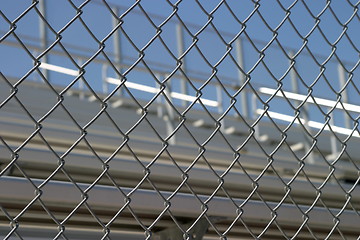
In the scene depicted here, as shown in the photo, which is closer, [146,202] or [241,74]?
[146,202]

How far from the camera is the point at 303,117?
10.6 feet

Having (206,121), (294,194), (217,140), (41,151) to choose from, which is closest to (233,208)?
(41,151)

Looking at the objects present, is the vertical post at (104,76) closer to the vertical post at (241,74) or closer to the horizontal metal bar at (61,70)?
the horizontal metal bar at (61,70)

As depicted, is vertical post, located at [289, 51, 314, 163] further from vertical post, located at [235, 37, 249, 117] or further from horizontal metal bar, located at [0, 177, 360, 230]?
horizontal metal bar, located at [0, 177, 360, 230]

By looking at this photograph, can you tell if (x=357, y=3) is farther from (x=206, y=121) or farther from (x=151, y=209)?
(x=206, y=121)

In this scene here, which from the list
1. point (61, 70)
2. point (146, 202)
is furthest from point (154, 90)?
point (146, 202)

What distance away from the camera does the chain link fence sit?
88 cm

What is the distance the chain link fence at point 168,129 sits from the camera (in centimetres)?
88

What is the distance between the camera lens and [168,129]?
9.36ft

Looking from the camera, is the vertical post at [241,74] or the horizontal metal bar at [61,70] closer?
the horizontal metal bar at [61,70]

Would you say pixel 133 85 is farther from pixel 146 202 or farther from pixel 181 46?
pixel 146 202


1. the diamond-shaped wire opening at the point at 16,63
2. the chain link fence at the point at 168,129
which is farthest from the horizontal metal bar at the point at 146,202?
the diamond-shaped wire opening at the point at 16,63

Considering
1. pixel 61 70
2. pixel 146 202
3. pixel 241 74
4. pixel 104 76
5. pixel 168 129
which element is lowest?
pixel 146 202

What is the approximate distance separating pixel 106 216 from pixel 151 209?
16 centimetres
